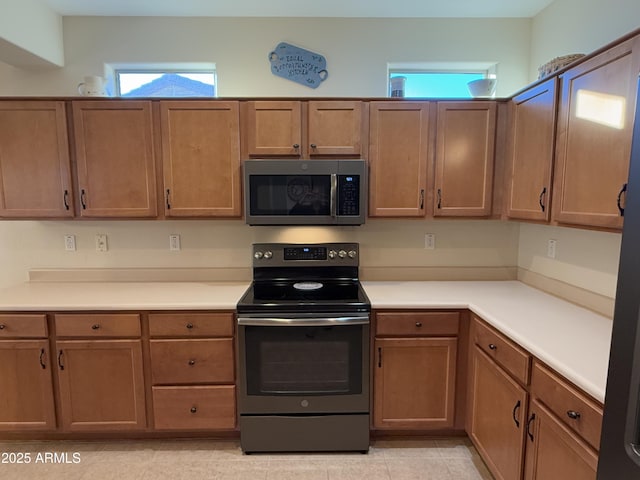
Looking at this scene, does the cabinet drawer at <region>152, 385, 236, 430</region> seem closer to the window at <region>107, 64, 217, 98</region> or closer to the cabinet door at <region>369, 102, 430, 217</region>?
the cabinet door at <region>369, 102, 430, 217</region>

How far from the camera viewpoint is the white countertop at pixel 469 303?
1383 mm

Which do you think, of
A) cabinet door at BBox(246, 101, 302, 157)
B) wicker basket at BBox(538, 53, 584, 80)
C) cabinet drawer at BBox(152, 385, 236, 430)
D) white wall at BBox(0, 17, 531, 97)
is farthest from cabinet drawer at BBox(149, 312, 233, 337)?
wicker basket at BBox(538, 53, 584, 80)

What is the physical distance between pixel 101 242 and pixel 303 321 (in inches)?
66.1

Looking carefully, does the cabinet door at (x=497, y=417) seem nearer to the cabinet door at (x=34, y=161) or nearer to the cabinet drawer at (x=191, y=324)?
the cabinet drawer at (x=191, y=324)

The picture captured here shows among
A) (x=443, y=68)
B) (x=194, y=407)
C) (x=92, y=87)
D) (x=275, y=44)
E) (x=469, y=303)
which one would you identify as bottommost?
(x=194, y=407)

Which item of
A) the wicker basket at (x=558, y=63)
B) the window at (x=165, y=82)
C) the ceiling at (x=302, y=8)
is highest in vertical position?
the ceiling at (x=302, y=8)

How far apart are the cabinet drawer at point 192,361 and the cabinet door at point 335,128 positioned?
1.32 metres

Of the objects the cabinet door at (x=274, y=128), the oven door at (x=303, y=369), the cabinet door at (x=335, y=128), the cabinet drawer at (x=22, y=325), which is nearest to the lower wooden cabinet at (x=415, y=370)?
the oven door at (x=303, y=369)

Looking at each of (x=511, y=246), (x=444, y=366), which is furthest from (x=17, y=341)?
(x=511, y=246)

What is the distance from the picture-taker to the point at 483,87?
227 centimetres

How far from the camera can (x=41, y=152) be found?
7.38 ft

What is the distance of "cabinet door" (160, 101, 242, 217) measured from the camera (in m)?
2.24

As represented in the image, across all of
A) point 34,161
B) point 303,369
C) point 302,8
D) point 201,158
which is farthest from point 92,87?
point 303,369

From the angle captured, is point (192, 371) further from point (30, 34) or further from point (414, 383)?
point (30, 34)
